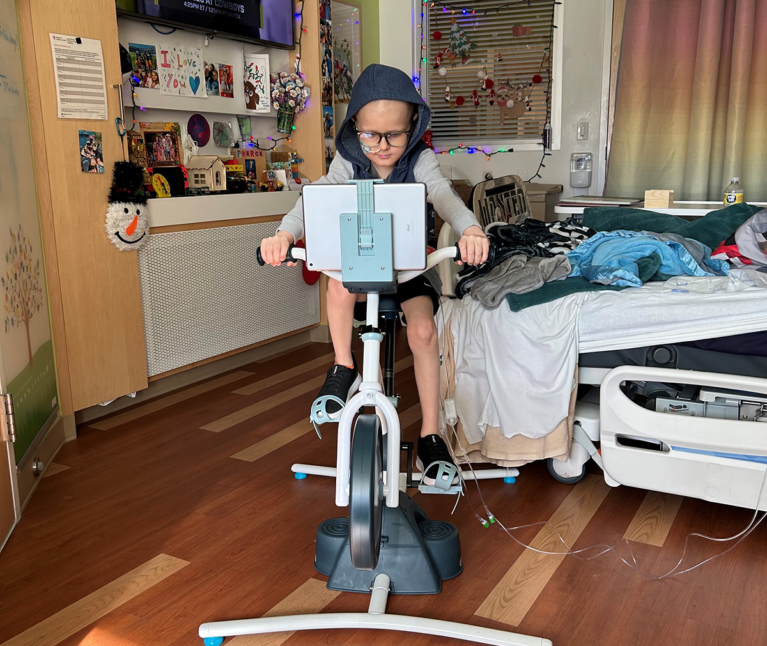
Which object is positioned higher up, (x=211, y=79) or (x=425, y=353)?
(x=211, y=79)

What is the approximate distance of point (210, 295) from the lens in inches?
128

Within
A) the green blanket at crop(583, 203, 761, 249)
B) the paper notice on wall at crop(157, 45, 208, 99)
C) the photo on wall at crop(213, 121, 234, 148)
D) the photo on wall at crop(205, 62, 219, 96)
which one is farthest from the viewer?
the photo on wall at crop(213, 121, 234, 148)

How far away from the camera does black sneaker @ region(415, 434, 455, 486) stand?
1755mm

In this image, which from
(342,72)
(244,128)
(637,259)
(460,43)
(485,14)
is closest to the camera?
(637,259)

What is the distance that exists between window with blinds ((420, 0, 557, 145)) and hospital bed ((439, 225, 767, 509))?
2762 millimetres

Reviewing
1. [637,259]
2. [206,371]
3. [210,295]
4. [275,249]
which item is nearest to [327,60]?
[210,295]

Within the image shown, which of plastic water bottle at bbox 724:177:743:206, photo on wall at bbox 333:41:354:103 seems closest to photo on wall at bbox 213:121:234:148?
photo on wall at bbox 333:41:354:103

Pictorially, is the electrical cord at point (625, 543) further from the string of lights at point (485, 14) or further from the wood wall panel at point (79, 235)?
the string of lights at point (485, 14)

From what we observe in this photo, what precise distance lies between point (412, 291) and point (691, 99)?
2.82 m

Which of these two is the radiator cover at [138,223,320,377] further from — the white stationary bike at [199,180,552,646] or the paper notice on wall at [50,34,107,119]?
the white stationary bike at [199,180,552,646]

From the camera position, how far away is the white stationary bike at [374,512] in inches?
53.4

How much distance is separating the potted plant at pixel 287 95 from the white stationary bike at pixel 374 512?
2.37m

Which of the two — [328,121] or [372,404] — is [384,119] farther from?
[328,121]

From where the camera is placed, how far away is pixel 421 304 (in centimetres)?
193
